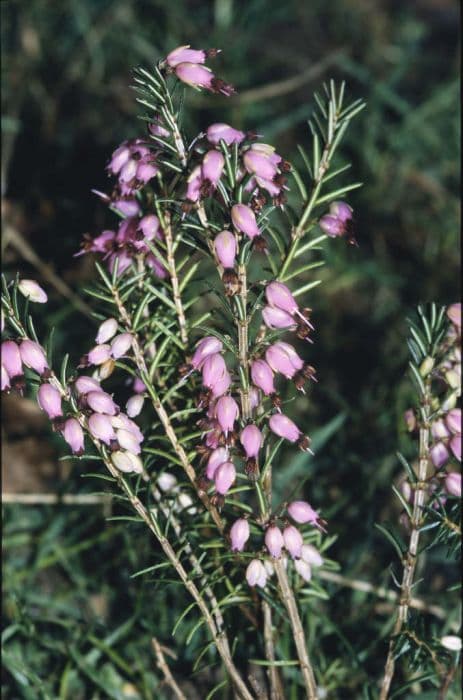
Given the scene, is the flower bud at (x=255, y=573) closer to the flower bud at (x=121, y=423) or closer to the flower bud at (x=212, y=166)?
the flower bud at (x=121, y=423)

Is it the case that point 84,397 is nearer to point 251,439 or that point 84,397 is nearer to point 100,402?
point 100,402

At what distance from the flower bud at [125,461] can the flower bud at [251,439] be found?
0.21 metres

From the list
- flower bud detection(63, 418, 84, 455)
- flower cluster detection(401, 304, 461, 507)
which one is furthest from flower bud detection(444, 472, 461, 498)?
flower bud detection(63, 418, 84, 455)

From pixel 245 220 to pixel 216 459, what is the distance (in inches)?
17.4

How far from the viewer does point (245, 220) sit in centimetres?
144

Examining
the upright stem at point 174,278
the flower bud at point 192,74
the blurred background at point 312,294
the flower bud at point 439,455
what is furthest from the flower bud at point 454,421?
the blurred background at point 312,294

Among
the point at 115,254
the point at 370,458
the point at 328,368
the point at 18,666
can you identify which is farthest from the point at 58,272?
the point at 115,254

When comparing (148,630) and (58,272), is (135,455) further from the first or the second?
(58,272)

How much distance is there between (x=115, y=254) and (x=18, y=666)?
1.23 meters

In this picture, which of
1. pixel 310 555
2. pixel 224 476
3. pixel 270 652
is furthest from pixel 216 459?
pixel 270 652

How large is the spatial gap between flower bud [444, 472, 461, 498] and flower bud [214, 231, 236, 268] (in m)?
0.65

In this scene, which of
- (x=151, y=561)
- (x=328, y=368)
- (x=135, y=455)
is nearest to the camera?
(x=135, y=455)

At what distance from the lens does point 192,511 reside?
199 centimetres

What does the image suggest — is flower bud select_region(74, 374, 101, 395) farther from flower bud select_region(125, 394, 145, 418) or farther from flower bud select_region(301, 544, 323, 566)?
flower bud select_region(301, 544, 323, 566)
